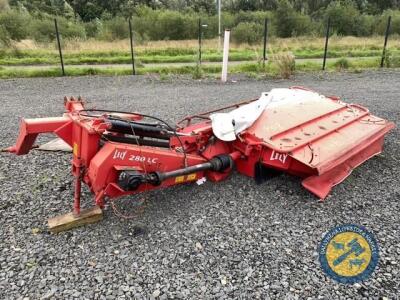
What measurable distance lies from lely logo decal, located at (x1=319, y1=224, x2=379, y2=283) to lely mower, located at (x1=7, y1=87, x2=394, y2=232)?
0.59 meters

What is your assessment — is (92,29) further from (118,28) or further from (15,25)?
(15,25)

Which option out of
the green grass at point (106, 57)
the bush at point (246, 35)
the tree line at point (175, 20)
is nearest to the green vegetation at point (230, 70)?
the green grass at point (106, 57)

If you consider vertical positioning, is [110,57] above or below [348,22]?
below

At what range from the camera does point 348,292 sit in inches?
101

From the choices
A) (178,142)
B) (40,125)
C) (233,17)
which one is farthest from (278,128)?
(233,17)

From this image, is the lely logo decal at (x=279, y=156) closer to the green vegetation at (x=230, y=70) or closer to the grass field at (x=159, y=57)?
the green vegetation at (x=230, y=70)

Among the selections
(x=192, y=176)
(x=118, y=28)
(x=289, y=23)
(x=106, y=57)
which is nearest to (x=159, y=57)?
(x=106, y=57)

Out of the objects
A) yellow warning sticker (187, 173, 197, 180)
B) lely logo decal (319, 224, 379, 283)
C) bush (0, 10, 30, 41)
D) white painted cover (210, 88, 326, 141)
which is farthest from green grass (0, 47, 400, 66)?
lely logo decal (319, 224, 379, 283)

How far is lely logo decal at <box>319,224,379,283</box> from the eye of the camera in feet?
8.82

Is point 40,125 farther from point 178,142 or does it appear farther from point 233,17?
point 233,17

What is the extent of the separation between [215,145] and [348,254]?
5.18 feet

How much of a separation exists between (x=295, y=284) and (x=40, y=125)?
2.25 metres

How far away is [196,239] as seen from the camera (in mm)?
3096

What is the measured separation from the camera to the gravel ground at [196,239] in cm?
261
